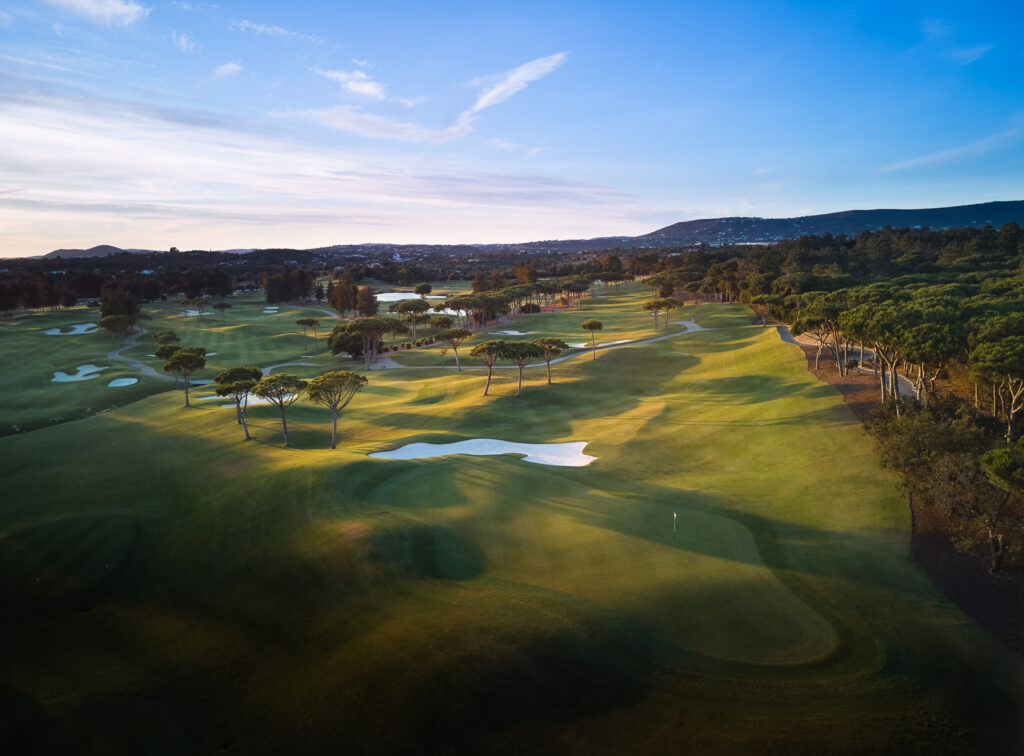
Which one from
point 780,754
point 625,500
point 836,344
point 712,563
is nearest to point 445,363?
point 836,344

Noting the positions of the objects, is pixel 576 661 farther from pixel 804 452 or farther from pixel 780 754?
pixel 804 452

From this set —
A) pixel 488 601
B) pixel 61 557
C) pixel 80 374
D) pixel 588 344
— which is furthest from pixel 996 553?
pixel 80 374

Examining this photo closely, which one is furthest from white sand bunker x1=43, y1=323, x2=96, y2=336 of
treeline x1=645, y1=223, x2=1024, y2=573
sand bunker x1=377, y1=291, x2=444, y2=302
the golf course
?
treeline x1=645, y1=223, x2=1024, y2=573

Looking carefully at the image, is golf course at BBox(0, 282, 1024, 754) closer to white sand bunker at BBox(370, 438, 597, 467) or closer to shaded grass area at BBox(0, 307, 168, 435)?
white sand bunker at BBox(370, 438, 597, 467)

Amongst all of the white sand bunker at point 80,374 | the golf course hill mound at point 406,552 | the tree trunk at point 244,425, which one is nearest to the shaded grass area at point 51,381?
the white sand bunker at point 80,374

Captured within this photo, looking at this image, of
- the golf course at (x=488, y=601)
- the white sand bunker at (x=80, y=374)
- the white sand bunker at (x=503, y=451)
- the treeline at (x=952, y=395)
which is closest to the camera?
the golf course at (x=488, y=601)

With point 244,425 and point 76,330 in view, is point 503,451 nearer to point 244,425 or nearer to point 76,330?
point 244,425

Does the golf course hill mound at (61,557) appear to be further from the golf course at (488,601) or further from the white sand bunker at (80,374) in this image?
the white sand bunker at (80,374)
